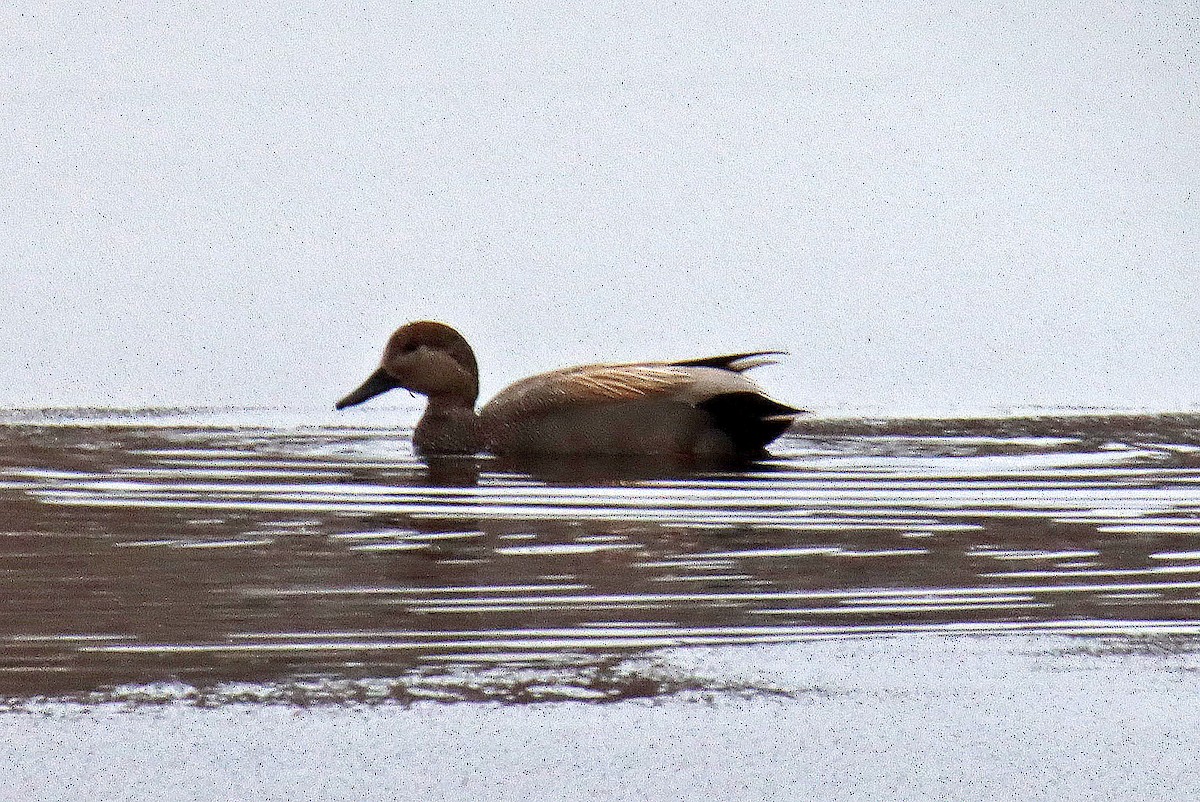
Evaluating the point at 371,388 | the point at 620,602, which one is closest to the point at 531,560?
the point at 620,602

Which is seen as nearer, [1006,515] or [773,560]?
[773,560]

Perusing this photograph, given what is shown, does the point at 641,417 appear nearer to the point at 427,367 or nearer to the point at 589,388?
the point at 589,388

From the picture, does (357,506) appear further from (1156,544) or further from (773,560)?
(1156,544)

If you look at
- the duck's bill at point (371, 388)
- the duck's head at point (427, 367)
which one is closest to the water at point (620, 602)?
the duck's head at point (427, 367)

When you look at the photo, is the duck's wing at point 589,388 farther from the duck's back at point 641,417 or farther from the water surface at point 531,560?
the water surface at point 531,560

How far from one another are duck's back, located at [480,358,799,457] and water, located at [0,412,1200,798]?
459 mm

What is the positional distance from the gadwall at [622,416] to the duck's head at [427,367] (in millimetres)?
260

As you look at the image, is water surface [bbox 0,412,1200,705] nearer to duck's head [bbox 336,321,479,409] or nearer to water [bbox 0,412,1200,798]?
water [bbox 0,412,1200,798]

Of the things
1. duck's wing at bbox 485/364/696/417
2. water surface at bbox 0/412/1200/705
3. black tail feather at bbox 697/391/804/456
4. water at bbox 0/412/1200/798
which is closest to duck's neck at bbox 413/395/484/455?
duck's wing at bbox 485/364/696/417

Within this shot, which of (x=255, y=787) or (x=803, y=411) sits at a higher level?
(x=803, y=411)

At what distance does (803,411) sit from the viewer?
11.1m

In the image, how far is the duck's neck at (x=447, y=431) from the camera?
37.6 ft

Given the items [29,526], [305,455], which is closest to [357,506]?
[29,526]

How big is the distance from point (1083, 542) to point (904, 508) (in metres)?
1.09
